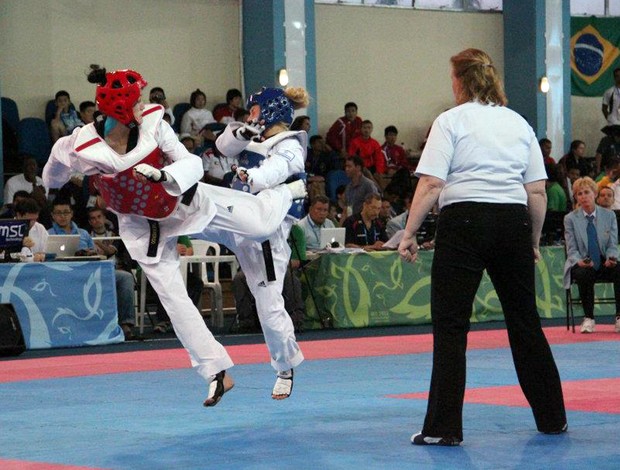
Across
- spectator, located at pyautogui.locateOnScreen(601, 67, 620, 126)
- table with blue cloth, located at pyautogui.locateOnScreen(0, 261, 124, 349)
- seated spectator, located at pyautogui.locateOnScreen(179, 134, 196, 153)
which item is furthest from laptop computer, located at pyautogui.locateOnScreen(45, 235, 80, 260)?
spectator, located at pyautogui.locateOnScreen(601, 67, 620, 126)

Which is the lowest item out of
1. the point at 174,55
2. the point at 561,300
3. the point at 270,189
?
the point at 561,300

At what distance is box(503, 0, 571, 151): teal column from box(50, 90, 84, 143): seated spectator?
871 cm

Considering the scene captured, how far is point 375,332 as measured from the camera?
13352 mm

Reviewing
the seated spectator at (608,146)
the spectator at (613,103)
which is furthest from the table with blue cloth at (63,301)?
the spectator at (613,103)

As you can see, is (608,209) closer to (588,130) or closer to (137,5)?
(137,5)

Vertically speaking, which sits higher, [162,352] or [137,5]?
[137,5]

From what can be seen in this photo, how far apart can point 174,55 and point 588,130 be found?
29.7ft

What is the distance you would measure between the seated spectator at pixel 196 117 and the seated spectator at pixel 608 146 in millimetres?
6845

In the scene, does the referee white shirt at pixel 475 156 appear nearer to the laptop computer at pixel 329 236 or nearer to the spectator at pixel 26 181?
the laptop computer at pixel 329 236

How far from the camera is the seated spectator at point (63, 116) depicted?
17.1 meters

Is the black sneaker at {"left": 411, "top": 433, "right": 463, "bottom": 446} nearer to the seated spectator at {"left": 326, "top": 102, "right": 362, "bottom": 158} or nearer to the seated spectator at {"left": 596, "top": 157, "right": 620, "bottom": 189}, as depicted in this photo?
the seated spectator at {"left": 596, "top": 157, "right": 620, "bottom": 189}

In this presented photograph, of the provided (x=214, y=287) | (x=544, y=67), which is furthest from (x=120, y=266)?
(x=544, y=67)

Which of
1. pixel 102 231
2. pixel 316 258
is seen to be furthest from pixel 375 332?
pixel 102 231

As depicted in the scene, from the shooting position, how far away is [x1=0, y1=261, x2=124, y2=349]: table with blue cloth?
11.6 m
